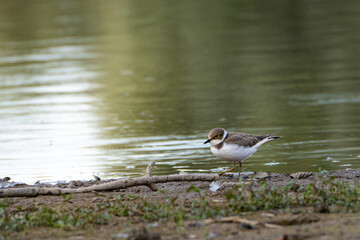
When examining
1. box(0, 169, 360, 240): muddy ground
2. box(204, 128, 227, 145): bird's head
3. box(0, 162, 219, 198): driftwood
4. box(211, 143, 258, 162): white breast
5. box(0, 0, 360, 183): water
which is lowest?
box(0, 169, 360, 240): muddy ground

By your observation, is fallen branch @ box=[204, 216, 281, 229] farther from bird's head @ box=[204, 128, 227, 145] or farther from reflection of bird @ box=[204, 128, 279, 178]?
bird's head @ box=[204, 128, 227, 145]

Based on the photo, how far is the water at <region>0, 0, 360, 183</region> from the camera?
11586mm

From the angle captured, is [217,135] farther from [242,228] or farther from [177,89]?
[177,89]

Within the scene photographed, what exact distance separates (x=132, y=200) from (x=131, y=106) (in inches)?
362

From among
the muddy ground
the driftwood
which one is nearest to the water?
the driftwood

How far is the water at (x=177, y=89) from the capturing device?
11586 mm

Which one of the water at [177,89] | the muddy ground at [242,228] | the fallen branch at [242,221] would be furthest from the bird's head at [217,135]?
the fallen branch at [242,221]

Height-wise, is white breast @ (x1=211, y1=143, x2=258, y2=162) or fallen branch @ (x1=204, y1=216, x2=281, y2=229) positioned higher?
white breast @ (x1=211, y1=143, x2=258, y2=162)

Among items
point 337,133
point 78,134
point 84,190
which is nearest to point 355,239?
A: point 84,190

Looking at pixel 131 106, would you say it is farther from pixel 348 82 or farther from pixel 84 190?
pixel 84 190

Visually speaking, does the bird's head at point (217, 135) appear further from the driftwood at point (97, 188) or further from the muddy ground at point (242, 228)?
the muddy ground at point (242, 228)

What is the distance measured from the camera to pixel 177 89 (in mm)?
18547

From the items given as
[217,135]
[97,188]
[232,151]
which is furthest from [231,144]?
[97,188]

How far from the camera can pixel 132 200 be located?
306 inches
